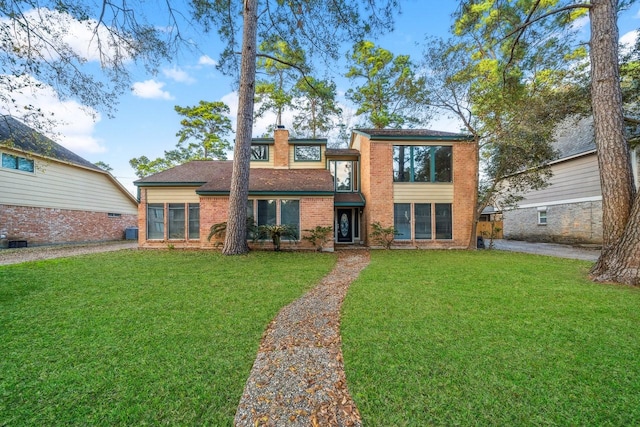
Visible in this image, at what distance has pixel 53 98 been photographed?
595 cm

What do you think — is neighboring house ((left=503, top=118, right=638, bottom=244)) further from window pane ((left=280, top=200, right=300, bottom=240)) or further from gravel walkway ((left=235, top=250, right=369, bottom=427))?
gravel walkway ((left=235, top=250, right=369, bottom=427))

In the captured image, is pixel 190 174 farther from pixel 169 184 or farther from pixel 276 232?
pixel 276 232

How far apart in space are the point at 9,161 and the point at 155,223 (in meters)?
6.97

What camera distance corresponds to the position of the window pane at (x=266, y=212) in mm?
11156

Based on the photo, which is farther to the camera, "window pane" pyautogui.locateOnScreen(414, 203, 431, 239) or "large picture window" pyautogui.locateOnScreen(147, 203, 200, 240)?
"window pane" pyautogui.locateOnScreen(414, 203, 431, 239)

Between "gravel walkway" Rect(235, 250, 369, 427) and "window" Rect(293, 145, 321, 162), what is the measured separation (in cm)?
1078

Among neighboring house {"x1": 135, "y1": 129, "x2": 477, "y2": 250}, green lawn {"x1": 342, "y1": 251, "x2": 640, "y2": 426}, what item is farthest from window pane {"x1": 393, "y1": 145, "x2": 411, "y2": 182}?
green lawn {"x1": 342, "y1": 251, "x2": 640, "y2": 426}

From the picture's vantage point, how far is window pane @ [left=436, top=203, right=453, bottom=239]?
11875mm

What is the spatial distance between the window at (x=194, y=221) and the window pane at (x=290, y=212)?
12.7 feet

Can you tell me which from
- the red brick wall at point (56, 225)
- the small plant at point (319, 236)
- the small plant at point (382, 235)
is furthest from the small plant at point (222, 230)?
the red brick wall at point (56, 225)

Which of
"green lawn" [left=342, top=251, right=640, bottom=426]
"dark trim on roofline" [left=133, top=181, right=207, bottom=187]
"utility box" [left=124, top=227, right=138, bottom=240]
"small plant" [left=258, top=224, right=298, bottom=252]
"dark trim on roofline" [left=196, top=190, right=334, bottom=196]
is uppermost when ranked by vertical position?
"dark trim on roofline" [left=133, top=181, right=207, bottom=187]

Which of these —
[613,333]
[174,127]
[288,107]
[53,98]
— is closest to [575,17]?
[613,333]

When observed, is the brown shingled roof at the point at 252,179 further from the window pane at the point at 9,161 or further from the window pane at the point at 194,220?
the window pane at the point at 9,161

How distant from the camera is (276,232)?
34.0ft
